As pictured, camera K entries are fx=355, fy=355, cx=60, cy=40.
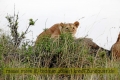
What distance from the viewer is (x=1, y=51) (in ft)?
25.3

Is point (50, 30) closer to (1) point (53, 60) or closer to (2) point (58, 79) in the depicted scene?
(1) point (53, 60)

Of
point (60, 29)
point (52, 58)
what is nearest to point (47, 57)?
point (52, 58)

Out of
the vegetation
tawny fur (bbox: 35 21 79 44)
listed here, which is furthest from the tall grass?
tawny fur (bbox: 35 21 79 44)

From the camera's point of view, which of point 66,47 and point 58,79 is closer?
point 58,79

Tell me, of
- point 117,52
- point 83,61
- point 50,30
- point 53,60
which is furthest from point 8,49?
point 117,52

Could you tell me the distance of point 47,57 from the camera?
28.7ft

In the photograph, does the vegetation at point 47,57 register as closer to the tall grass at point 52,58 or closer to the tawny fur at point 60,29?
the tall grass at point 52,58

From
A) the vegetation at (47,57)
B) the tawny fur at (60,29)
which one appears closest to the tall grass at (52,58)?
the vegetation at (47,57)

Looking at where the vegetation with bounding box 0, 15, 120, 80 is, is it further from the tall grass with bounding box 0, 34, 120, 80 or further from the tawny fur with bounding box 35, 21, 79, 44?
the tawny fur with bounding box 35, 21, 79, 44

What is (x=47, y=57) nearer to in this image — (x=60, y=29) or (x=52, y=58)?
(x=52, y=58)

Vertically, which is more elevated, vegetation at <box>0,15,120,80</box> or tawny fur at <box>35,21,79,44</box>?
tawny fur at <box>35,21,79,44</box>

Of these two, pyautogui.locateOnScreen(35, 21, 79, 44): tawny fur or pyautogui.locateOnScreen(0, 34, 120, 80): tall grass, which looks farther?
pyautogui.locateOnScreen(35, 21, 79, 44): tawny fur

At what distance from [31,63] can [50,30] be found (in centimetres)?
589

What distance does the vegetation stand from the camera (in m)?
7.46
